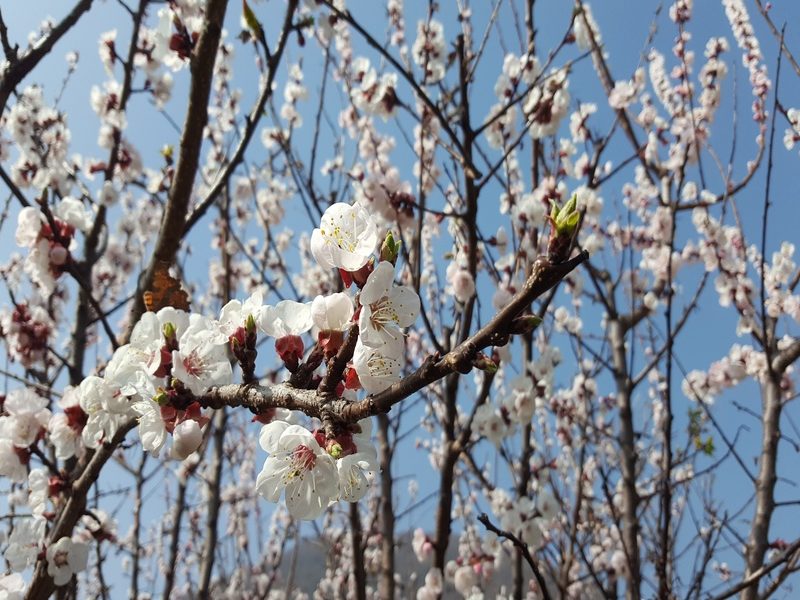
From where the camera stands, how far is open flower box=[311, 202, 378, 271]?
1.03 m

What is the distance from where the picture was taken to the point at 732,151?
350cm

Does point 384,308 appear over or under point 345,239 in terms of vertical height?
under

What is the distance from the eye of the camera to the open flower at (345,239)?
40.6 inches

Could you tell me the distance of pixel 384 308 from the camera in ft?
3.30

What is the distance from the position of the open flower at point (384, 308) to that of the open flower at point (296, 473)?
0.83 feet

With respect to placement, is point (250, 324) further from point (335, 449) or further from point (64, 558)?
point (64, 558)

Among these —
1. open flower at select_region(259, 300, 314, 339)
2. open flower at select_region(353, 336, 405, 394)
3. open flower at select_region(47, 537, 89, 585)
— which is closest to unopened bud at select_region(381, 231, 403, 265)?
open flower at select_region(353, 336, 405, 394)

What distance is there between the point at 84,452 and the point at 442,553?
1806 mm

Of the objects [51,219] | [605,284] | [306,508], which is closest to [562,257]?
[306,508]

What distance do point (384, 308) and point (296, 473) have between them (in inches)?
15.2

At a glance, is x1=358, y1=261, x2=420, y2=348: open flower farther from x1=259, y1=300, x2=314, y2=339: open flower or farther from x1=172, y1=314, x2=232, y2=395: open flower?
x1=172, y1=314, x2=232, y2=395: open flower

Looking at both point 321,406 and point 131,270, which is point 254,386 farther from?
point 131,270

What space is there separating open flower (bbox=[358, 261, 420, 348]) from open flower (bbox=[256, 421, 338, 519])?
9.9 inches

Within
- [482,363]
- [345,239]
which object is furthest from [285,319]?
[482,363]
